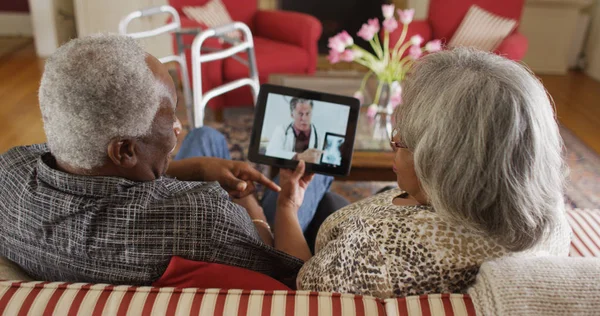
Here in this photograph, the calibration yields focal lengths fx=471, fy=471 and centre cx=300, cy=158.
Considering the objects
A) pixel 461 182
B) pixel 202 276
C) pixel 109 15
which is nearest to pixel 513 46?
pixel 461 182

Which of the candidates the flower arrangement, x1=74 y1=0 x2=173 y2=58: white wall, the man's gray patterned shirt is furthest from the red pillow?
x1=74 y1=0 x2=173 y2=58: white wall

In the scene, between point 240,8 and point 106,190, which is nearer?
point 106,190

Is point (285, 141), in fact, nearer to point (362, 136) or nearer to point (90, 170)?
point (90, 170)

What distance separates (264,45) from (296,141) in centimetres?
194

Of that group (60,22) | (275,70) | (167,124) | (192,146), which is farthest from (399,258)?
Answer: (60,22)

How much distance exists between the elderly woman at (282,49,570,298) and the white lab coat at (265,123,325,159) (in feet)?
1.69

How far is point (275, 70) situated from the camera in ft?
9.71

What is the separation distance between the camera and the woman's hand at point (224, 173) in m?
1.31

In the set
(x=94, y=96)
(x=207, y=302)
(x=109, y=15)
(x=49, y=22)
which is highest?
(x=94, y=96)

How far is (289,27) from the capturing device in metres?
3.18

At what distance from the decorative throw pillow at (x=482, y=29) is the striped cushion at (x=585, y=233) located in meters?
2.05

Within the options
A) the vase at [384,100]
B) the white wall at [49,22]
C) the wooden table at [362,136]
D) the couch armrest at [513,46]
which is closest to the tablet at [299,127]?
the wooden table at [362,136]

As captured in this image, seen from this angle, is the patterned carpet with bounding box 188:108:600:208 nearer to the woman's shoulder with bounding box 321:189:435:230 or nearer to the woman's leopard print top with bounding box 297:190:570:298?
the woman's shoulder with bounding box 321:189:435:230

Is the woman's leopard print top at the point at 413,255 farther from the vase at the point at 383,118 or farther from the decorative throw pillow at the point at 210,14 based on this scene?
the decorative throw pillow at the point at 210,14
